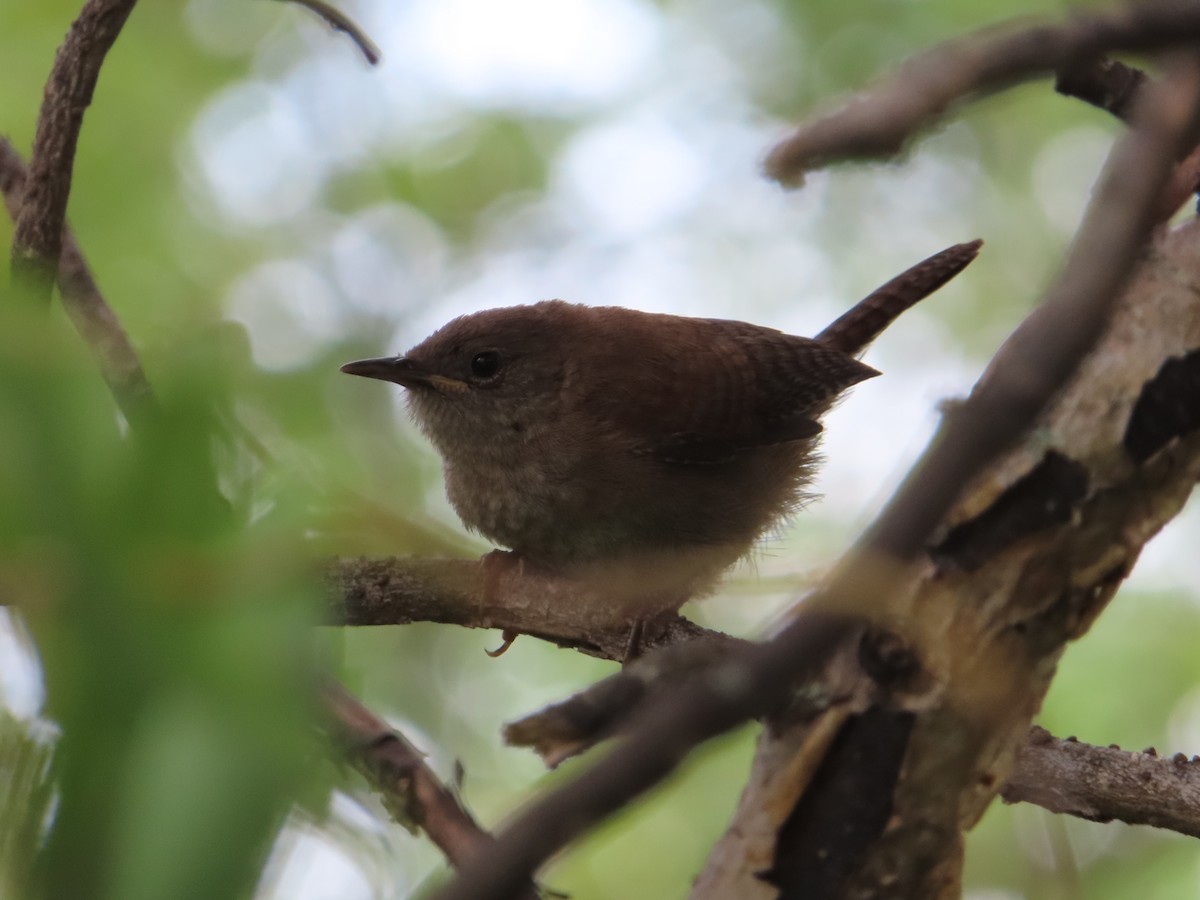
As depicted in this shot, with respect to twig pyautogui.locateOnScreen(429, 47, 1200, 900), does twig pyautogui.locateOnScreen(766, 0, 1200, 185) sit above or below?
above

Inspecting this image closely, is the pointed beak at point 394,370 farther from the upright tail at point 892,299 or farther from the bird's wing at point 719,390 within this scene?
the upright tail at point 892,299

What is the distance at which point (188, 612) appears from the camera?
1.45 m

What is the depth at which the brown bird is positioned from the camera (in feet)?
14.0

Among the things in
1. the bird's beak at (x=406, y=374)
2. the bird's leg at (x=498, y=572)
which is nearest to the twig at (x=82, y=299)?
the bird's leg at (x=498, y=572)

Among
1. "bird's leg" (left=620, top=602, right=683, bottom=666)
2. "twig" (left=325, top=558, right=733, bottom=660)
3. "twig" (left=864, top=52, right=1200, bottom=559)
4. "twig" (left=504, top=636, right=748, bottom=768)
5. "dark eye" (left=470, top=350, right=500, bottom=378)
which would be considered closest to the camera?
"twig" (left=864, top=52, right=1200, bottom=559)

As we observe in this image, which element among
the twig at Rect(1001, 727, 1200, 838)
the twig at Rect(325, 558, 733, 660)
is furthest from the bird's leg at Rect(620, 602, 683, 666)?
the twig at Rect(1001, 727, 1200, 838)

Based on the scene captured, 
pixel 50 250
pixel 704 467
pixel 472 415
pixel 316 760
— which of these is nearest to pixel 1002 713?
pixel 316 760

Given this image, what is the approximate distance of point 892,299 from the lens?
5.59 meters

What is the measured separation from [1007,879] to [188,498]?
14.4 feet

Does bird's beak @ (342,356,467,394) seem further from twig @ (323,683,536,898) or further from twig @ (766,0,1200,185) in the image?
twig @ (766,0,1200,185)

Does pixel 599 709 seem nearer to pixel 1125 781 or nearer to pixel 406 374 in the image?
pixel 1125 781

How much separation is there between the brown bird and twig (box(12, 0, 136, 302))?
1.47 m

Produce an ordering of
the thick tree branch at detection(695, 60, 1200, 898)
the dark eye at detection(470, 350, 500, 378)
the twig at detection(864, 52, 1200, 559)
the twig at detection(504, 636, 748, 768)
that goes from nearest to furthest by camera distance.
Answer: the twig at detection(864, 52, 1200, 559) → the twig at detection(504, 636, 748, 768) → the thick tree branch at detection(695, 60, 1200, 898) → the dark eye at detection(470, 350, 500, 378)

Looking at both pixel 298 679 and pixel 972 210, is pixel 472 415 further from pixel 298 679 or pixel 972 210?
pixel 972 210
